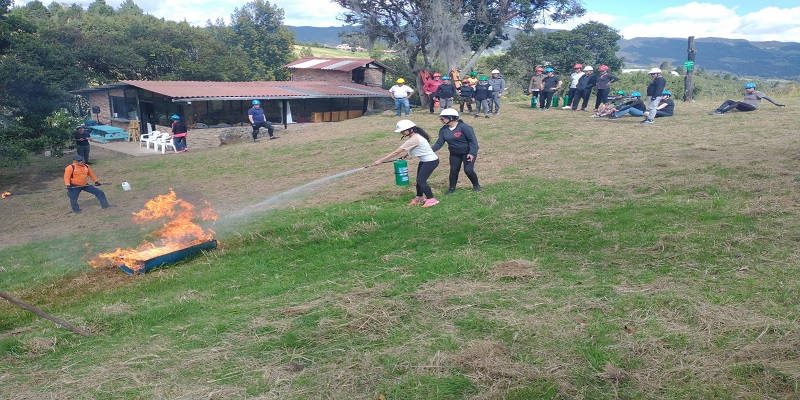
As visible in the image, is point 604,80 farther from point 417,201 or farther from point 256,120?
point 256,120

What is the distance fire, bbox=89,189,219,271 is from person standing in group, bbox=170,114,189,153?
1086 centimetres

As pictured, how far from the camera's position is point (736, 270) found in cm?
608

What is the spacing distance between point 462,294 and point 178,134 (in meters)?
20.3

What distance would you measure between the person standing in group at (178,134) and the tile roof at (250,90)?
2346 mm

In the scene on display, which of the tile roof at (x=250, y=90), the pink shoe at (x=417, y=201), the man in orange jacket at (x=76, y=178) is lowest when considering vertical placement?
the pink shoe at (x=417, y=201)

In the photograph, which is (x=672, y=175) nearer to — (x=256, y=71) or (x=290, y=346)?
(x=290, y=346)

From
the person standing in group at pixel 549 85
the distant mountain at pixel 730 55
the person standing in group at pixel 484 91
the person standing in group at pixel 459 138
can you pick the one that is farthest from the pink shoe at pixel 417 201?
the distant mountain at pixel 730 55

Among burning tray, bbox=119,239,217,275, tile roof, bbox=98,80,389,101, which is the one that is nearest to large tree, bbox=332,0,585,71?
tile roof, bbox=98,80,389,101

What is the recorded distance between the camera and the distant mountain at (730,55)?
2586 inches

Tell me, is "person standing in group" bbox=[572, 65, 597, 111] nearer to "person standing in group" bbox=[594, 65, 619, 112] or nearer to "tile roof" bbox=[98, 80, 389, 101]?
"person standing in group" bbox=[594, 65, 619, 112]

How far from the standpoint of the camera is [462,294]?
6.04 metres

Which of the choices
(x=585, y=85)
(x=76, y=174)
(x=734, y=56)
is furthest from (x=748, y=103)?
(x=734, y=56)

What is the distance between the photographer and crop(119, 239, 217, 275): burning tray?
859cm

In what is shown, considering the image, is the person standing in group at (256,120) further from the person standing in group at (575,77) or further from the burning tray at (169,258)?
the burning tray at (169,258)
